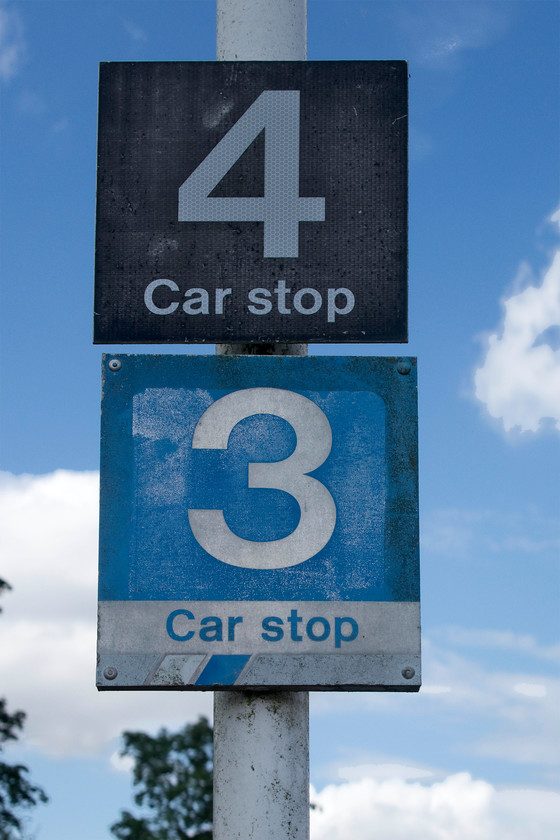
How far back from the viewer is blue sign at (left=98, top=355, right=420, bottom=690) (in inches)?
159

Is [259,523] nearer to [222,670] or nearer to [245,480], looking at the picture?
[245,480]

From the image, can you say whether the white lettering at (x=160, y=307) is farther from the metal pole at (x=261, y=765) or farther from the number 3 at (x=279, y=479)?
the metal pole at (x=261, y=765)

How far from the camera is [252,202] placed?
177 inches

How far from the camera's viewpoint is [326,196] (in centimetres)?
451

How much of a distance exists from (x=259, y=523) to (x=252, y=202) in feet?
4.22

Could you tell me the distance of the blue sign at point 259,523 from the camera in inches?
159

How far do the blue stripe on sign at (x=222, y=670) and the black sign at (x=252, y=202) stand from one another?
1.23 metres

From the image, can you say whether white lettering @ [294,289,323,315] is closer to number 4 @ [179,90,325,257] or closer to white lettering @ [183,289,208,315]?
number 4 @ [179,90,325,257]

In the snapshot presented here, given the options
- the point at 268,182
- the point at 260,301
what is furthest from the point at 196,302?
the point at 268,182

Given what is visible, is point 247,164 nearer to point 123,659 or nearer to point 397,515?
point 397,515

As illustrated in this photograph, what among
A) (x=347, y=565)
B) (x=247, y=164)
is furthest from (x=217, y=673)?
(x=247, y=164)

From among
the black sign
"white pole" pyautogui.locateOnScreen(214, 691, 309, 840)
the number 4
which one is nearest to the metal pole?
"white pole" pyautogui.locateOnScreen(214, 691, 309, 840)

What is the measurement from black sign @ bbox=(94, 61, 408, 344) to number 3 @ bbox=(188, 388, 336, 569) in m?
0.29

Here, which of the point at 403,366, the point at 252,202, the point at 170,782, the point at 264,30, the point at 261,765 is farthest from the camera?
the point at 170,782
